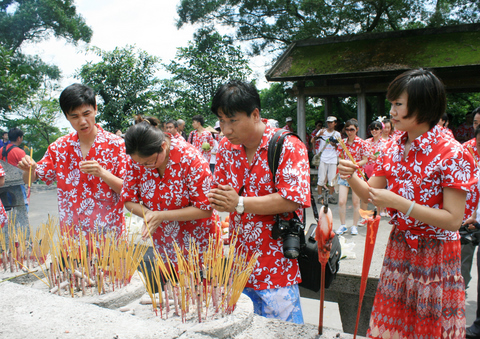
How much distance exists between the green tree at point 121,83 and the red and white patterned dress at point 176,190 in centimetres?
1125

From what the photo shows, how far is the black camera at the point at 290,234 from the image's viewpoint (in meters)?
1.64

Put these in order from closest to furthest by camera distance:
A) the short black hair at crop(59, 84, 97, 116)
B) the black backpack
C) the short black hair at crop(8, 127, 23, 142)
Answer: the black backpack → the short black hair at crop(59, 84, 97, 116) → the short black hair at crop(8, 127, 23, 142)

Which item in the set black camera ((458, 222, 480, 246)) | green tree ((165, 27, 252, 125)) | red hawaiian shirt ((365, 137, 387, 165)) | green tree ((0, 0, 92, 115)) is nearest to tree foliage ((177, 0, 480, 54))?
green tree ((165, 27, 252, 125))

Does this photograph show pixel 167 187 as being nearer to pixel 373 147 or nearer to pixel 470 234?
pixel 470 234

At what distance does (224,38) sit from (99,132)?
1344cm

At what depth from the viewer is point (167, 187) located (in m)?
2.11

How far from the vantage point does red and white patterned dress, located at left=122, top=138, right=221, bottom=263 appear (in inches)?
82.6

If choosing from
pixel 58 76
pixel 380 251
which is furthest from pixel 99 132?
pixel 58 76

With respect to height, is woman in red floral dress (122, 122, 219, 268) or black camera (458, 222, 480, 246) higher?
woman in red floral dress (122, 122, 219, 268)

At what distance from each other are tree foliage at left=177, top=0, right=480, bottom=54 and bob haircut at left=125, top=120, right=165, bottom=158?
11602 mm

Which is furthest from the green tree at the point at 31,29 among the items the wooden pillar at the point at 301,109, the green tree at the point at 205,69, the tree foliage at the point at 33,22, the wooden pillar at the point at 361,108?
the wooden pillar at the point at 361,108

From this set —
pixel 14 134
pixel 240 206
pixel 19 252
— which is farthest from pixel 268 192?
pixel 14 134

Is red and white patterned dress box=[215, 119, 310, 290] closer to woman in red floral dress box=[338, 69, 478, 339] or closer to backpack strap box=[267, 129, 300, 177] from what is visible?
backpack strap box=[267, 129, 300, 177]

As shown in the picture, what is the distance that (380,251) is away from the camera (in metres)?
3.52
